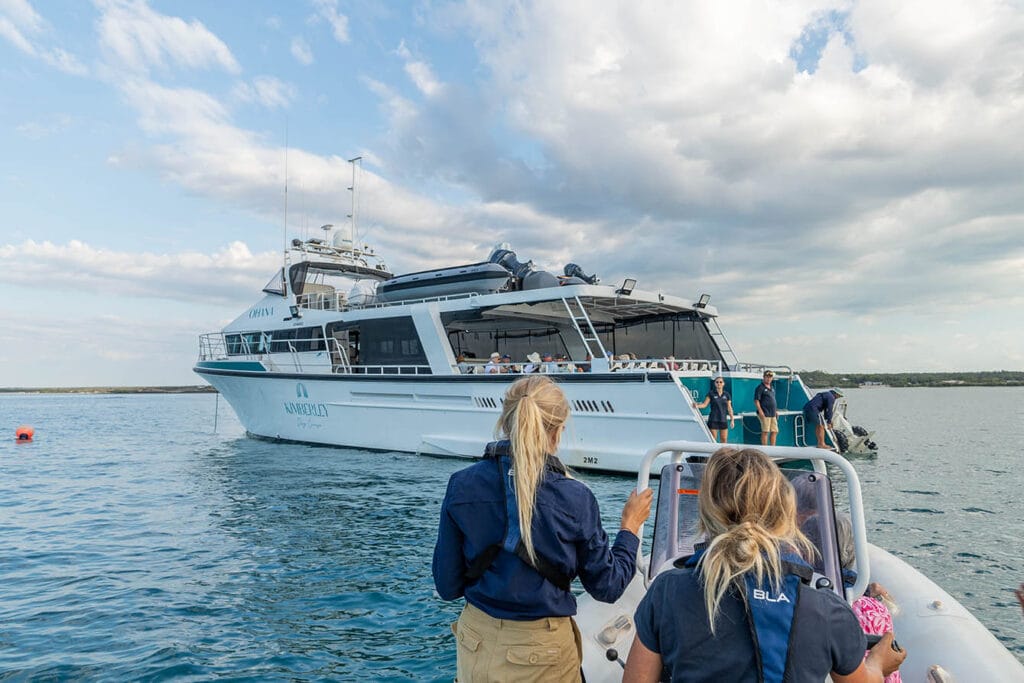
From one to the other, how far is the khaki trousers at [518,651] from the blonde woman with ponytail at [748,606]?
42 cm

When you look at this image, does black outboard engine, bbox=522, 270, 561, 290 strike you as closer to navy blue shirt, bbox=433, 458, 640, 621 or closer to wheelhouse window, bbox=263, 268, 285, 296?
wheelhouse window, bbox=263, 268, 285, 296

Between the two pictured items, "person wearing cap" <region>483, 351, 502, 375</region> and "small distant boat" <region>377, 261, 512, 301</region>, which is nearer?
"person wearing cap" <region>483, 351, 502, 375</region>

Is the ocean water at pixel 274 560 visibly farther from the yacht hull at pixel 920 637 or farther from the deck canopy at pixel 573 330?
the deck canopy at pixel 573 330

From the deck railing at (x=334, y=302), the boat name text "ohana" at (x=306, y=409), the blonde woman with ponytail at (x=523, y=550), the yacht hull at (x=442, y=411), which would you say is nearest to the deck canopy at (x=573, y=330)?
the deck railing at (x=334, y=302)

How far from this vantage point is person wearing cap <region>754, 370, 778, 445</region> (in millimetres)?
12492

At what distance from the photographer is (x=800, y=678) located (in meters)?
1.38

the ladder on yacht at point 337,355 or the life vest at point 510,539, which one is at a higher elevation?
the ladder on yacht at point 337,355

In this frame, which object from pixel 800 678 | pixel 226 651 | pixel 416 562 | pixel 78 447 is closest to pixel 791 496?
pixel 800 678

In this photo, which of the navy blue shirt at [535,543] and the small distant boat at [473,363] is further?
the small distant boat at [473,363]

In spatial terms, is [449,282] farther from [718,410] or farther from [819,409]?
[819,409]

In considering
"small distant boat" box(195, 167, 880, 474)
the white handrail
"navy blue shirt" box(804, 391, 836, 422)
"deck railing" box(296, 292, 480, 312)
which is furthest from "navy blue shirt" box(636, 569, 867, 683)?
"deck railing" box(296, 292, 480, 312)

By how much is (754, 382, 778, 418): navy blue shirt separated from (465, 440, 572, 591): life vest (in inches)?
458

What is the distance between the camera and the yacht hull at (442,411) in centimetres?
1170

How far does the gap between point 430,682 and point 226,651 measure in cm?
159
